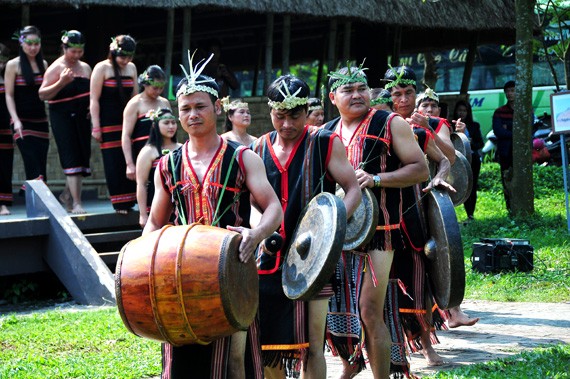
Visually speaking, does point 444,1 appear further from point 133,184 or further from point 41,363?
point 41,363

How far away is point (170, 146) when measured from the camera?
10609mm

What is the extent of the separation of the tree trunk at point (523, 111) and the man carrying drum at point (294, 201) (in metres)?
9.33

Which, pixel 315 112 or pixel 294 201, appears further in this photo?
pixel 315 112

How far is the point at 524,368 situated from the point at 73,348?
11.4ft

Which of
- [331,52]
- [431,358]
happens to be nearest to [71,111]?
[431,358]

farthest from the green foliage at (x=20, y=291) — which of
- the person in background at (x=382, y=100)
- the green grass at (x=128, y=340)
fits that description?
the person in background at (x=382, y=100)

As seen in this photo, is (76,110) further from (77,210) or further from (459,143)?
(459,143)

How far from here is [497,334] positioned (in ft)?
29.2

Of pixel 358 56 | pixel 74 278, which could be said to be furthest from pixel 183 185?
pixel 358 56

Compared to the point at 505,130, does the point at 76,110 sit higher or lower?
higher

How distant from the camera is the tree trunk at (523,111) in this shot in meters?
14.9

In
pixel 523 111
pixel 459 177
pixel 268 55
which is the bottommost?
pixel 459 177

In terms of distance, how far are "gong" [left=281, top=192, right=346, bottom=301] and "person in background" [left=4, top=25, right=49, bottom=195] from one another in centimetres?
680

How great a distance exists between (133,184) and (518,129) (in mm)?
5851
